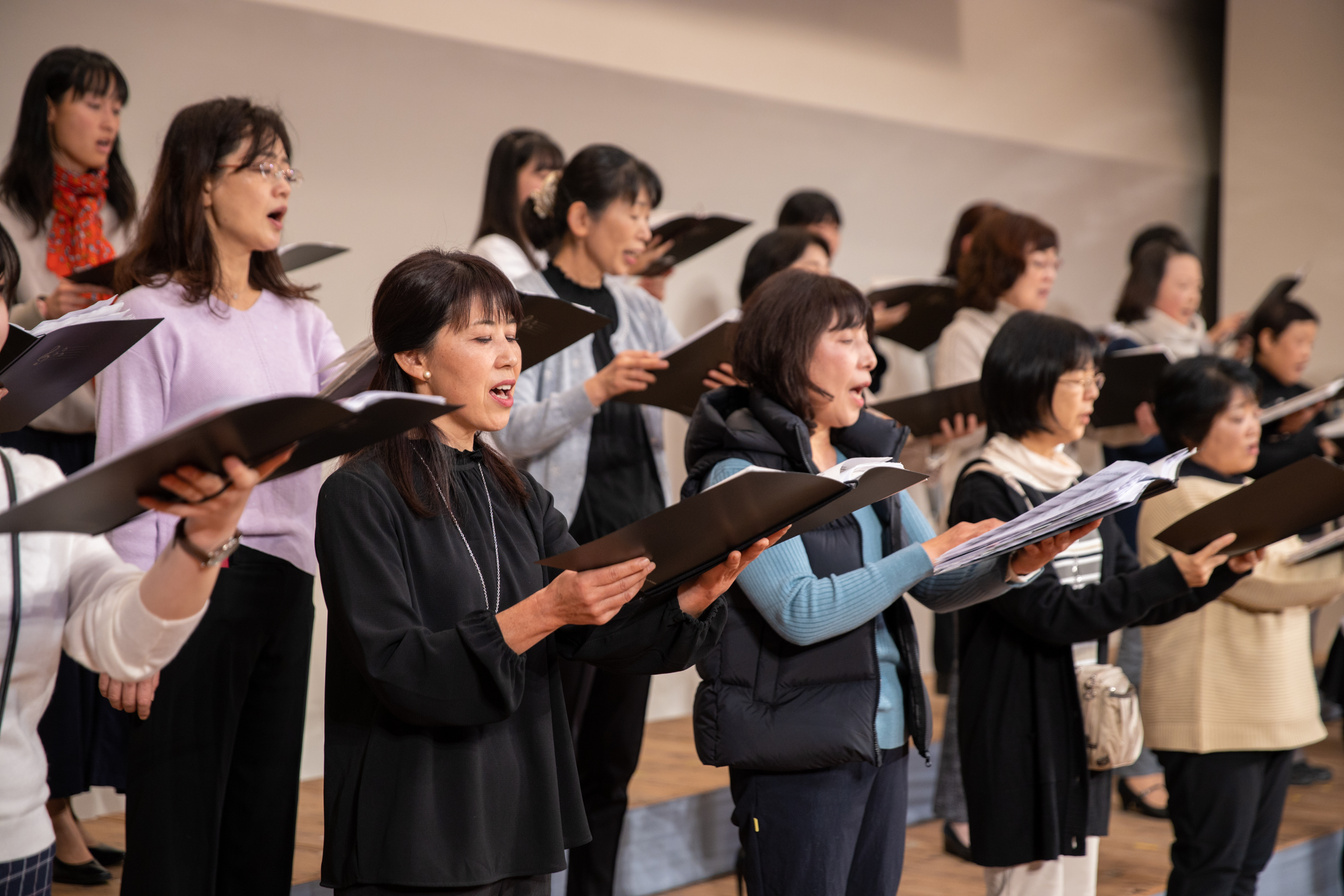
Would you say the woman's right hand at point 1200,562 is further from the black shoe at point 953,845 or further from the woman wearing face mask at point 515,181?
the woman wearing face mask at point 515,181

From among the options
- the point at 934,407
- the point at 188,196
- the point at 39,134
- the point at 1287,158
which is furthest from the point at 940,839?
the point at 1287,158

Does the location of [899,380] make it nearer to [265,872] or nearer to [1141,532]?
[1141,532]

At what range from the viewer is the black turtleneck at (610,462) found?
2.61 m

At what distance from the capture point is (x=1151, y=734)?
8.63 feet

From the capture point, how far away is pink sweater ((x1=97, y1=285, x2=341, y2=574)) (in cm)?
197

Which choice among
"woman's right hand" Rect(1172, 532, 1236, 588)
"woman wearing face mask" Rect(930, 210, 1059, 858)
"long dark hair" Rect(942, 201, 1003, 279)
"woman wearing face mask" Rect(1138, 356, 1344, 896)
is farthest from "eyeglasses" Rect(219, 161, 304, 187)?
"long dark hair" Rect(942, 201, 1003, 279)

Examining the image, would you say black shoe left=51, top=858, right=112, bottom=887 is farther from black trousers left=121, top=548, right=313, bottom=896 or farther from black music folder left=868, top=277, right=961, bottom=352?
black music folder left=868, top=277, right=961, bottom=352

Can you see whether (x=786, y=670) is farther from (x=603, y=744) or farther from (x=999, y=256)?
(x=999, y=256)

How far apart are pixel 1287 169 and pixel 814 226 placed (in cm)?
336

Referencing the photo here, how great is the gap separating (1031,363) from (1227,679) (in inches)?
31.3

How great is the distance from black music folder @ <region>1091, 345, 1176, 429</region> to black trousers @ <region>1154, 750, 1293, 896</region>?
97 centimetres

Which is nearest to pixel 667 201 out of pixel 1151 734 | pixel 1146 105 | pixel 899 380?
pixel 899 380

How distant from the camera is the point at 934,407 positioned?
2982 mm

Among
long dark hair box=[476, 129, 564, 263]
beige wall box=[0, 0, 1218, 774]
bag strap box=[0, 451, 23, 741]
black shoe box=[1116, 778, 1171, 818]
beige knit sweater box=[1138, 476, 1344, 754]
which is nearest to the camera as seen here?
bag strap box=[0, 451, 23, 741]
